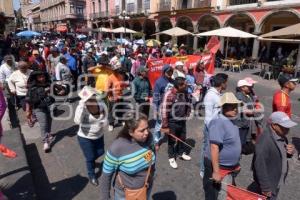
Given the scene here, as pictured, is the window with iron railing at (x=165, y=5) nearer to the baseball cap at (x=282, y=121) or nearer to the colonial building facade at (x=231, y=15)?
the colonial building facade at (x=231, y=15)

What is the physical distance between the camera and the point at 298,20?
18.9m

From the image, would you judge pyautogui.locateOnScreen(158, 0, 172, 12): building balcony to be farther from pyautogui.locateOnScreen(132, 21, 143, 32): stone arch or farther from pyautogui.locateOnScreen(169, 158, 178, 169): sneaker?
pyautogui.locateOnScreen(169, 158, 178, 169): sneaker

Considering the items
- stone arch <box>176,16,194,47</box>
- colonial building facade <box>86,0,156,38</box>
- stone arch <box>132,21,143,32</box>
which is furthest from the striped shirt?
stone arch <box>132,21,143,32</box>

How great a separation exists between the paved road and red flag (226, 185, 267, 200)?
141cm

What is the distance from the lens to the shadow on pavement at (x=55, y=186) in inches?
168

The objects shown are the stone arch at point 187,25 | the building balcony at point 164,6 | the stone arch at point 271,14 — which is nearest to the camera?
the stone arch at point 271,14

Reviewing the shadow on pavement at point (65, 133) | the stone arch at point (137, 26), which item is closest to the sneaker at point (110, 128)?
the shadow on pavement at point (65, 133)

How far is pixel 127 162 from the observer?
8.81ft

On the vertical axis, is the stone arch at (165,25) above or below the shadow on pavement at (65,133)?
above

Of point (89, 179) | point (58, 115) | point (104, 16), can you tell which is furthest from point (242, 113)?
point (104, 16)

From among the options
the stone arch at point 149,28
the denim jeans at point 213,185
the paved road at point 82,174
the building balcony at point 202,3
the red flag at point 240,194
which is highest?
the building balcony at point 202,3

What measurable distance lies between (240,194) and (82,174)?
290cm

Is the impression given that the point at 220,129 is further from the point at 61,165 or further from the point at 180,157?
the point at 61,165

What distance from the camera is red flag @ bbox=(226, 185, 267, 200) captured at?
2.73m
